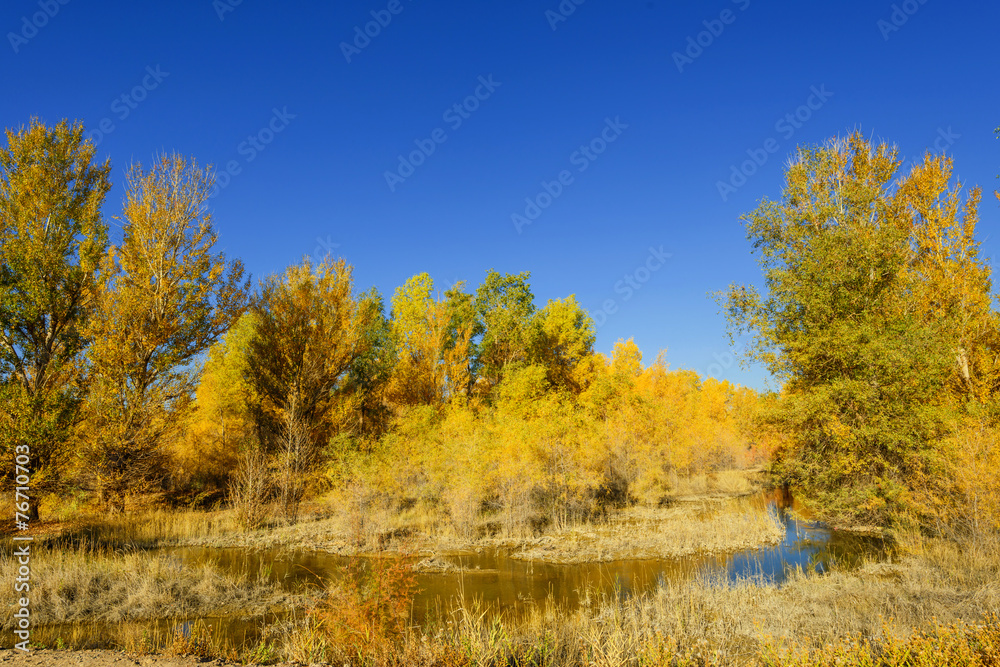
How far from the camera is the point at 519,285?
34969mm

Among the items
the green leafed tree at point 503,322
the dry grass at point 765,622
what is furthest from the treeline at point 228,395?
the dry grass at point 765,622

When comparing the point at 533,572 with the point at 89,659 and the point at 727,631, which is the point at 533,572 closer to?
the point at 727,631

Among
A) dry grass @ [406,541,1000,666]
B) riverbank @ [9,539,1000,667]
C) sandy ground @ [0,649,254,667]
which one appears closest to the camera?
riverbank @ [9,539,1000,667]

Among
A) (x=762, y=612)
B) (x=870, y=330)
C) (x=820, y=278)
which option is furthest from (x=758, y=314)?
(x=762, y=612)

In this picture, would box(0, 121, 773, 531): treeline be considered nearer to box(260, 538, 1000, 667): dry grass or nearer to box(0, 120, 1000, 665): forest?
box(0, 120, 1000, 665): forest

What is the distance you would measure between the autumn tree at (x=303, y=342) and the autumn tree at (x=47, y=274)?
6555 millimetres

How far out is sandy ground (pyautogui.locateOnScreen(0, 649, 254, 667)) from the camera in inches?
227

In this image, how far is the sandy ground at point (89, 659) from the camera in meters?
5.77

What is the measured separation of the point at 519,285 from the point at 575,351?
6479mm

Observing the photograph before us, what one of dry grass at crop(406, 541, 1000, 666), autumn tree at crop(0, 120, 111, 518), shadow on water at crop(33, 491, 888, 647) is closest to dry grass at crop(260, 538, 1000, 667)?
dry grass at crop(406, 541, 1000, 666)

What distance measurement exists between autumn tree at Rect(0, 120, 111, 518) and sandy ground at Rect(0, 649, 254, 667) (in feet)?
27.5

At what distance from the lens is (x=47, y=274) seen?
15.4 m

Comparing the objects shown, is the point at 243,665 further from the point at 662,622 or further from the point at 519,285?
the point at 519,285

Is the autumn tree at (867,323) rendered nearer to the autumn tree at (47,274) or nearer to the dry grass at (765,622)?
the dry grass at (765,622)
